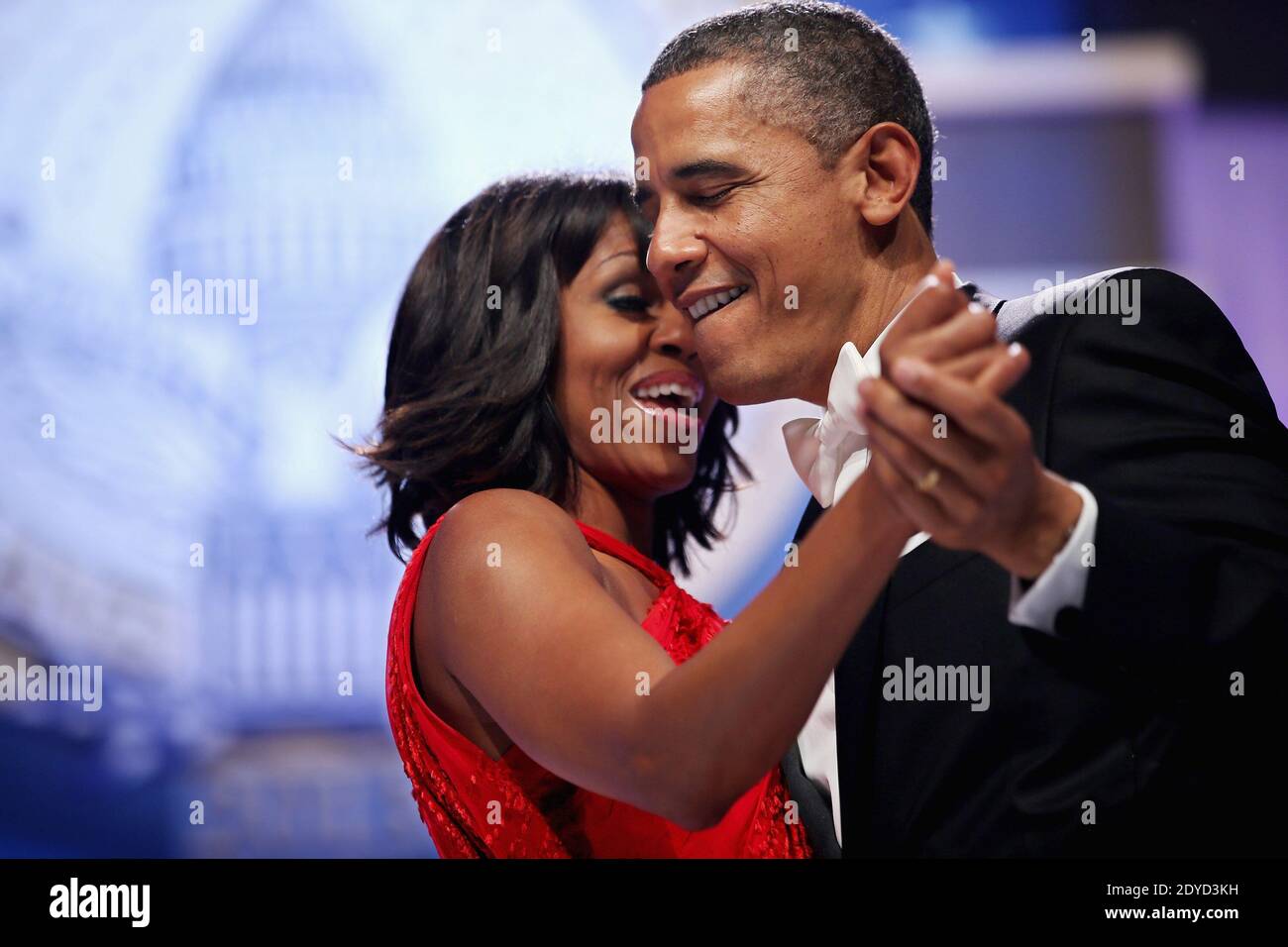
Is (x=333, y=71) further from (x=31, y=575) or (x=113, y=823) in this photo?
(x=113, y=823)

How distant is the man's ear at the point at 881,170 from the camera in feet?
5.64

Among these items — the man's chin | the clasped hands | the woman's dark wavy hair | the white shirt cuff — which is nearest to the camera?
the clasped hands

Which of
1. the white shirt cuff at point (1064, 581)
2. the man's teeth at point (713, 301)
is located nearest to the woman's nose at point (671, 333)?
the man's teeth at point (713, 301)

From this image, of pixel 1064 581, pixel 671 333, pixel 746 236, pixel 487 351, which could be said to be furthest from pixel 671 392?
pixel 1064 581

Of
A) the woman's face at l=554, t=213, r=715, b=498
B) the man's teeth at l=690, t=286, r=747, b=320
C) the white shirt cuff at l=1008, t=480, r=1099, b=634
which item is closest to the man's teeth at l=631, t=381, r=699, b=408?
the woman's face at l=554, t=213, r=715, b=498

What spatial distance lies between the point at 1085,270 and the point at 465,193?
149cm

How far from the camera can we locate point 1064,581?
107cm

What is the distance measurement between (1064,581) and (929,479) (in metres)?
0.19

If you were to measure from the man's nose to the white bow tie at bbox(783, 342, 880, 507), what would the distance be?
0.25 meters

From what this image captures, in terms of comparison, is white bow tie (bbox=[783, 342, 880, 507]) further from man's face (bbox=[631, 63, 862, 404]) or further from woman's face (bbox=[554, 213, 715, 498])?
woman's face (bbox=[554, 213, 715, 498])

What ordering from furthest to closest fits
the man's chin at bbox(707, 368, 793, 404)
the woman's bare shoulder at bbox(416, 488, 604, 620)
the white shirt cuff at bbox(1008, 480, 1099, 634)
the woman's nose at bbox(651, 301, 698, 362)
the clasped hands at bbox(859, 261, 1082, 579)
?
the woman's nose at bbox(651, 301, 698, 362), the man's chin at bbox(707, 368, 793, 404), the woman's bare shoulder at bbox(416, 488, 604, 620), the white shirt cuff at bbox(1008, 480, 1099, 634), the clasped hands at bbox(859, 261, 1082, 579)

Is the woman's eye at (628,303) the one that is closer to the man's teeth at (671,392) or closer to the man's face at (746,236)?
the man's teeth at (671,392)

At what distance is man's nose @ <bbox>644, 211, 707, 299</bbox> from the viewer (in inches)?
67.4

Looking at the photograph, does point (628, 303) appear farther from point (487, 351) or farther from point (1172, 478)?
point (1172, 478)
